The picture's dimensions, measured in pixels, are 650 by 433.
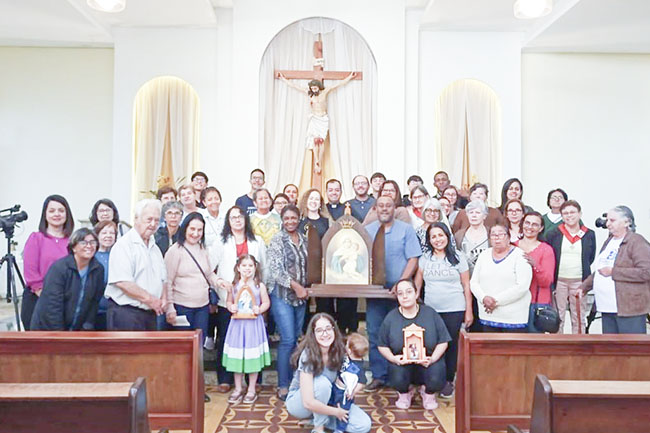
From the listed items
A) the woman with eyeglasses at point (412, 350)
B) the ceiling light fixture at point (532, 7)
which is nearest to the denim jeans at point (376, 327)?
the woman with eyeglasses at point (412, 350)

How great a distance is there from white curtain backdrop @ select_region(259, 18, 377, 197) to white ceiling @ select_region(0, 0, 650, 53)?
925mm

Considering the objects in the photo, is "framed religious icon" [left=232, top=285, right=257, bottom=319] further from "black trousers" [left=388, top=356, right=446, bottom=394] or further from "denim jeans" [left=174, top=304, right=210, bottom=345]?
"black trousers" [left=388, top=356, right=446, bottom=394]

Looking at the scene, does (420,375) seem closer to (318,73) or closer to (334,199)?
(334,199)

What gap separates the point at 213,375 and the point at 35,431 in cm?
251

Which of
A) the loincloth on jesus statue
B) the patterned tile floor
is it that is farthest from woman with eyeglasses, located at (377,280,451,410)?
the loincloth on jesus statue

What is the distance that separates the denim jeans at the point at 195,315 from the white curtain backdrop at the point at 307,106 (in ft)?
12.3

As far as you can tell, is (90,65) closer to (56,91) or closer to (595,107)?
(56,91)

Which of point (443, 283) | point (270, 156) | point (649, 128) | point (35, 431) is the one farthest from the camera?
point (649, 128)

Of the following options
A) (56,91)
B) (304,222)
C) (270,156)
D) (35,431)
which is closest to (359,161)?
(270,156)

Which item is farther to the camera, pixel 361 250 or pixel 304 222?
pixel 304 222

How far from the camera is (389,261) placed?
414cm

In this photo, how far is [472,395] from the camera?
3.00 metres

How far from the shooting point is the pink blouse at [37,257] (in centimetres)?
365

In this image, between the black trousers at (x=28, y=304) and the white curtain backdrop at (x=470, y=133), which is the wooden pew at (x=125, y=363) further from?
the white curtain backdrop at (x=470, y=133)
